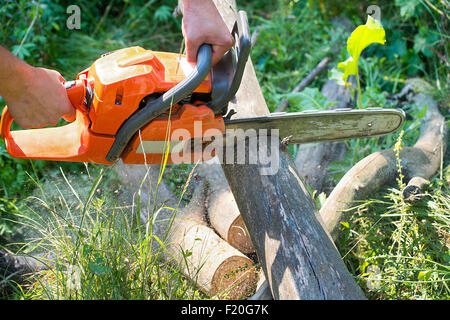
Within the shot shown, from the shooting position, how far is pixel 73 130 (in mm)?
2150

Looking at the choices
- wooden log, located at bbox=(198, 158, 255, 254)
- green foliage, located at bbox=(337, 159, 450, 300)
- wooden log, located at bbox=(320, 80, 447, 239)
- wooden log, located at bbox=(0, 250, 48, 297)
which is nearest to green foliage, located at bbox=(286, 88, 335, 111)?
wooden log, located at bbox=(320, 80, 447, 239)

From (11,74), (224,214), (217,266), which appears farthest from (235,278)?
(11,74)

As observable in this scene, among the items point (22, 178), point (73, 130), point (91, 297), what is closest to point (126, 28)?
point (22, 178)

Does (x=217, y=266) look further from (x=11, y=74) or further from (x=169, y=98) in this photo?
(x=11, y=74)

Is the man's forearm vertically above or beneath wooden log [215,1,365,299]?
above

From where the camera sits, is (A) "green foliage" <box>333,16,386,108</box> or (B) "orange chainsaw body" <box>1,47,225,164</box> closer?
(B) "orange chainsaw body" <box>1,47,225,164</box>

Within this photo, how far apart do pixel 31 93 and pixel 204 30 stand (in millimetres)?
814

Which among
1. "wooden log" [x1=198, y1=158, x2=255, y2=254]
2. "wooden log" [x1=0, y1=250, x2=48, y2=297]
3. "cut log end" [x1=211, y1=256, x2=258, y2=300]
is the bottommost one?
"wooden log" [x1=0, y1=250, x2=48, y2=297]

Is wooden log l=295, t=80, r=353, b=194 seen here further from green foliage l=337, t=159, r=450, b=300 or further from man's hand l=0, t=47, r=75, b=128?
man's hand l=0, t=47, r=75, b=128

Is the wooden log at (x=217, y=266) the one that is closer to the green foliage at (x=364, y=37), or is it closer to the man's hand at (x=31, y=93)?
the man's hand at (x=31, y=93)

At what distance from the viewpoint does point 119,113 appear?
75.0 inches

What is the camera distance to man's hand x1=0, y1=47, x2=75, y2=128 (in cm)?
179
